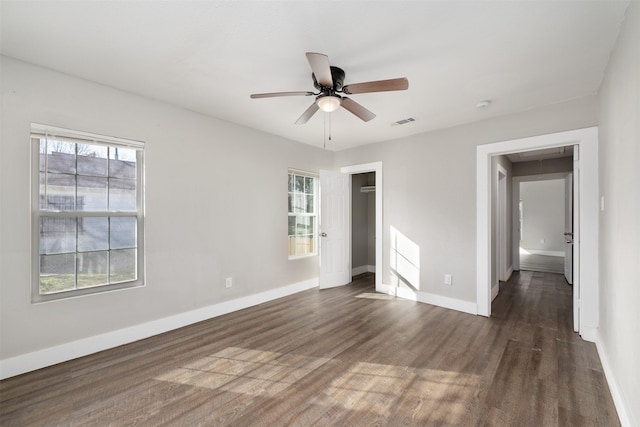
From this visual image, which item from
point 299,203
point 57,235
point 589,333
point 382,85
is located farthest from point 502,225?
point 57,235

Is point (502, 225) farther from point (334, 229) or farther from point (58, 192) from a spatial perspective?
point (58, 192)

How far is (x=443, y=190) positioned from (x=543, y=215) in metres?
7.39

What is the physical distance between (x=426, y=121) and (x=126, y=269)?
4.04 m

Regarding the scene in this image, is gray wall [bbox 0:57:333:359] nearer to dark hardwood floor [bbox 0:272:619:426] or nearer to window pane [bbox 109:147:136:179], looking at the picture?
window pane [bbox 109:147:136:179]

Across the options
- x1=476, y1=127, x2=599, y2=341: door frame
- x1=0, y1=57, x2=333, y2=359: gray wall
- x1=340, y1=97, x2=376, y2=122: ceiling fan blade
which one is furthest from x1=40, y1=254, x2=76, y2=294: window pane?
x1=476, y1=127, x2=599, y2=341: door frame

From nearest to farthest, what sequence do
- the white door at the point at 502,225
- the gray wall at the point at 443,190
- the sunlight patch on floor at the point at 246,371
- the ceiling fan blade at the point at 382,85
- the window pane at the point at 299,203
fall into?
the ceiling fan blade at the point at 382,85
the sunlight patch on floor at the point at 246,371
the gray wall at the point at 443,190
the window pane at the point at 299,203
the white door at the point at 502,225

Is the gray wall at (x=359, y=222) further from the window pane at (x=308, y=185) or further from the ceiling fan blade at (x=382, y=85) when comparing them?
the ceiling fan blade at (x=382, y=85)

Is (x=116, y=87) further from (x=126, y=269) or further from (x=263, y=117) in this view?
(x=126, y=269)

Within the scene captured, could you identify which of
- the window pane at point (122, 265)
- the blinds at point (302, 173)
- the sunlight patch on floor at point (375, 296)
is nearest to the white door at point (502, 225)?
the sunlight patch on floor at point (375, 296)

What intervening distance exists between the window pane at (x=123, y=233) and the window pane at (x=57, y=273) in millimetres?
351

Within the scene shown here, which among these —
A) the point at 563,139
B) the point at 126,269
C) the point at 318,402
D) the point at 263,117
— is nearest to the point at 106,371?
the point at 126,269

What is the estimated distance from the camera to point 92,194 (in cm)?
274

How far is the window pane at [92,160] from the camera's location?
106 inches

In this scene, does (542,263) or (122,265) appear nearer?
(122,265)
